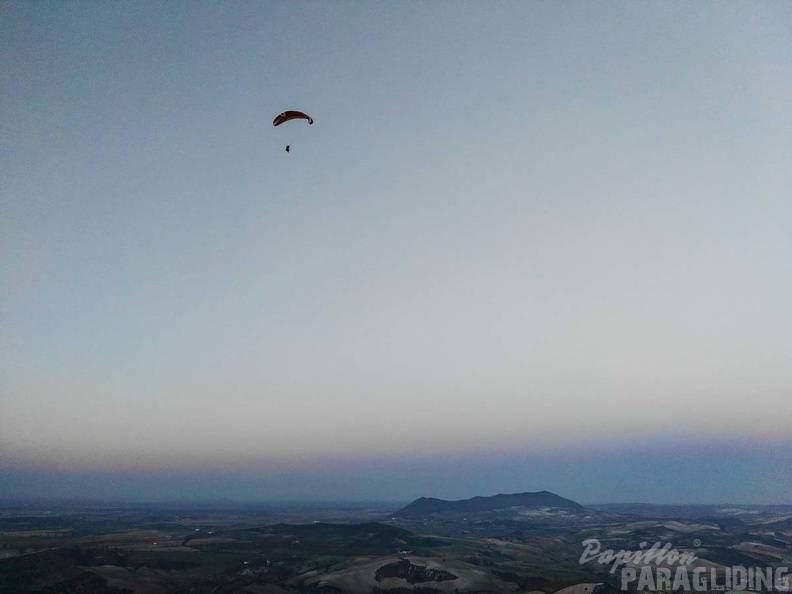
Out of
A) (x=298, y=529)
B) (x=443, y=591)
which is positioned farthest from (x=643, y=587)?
(x=298, y=529)

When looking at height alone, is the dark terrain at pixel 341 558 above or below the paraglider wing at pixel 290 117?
below

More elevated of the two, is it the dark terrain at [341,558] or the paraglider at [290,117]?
the paraglider at [290,117]

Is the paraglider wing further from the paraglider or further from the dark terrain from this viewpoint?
the dark terrain

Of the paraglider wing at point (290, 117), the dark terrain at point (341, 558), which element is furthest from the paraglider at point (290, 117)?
the dark terrain at point (341, 558)

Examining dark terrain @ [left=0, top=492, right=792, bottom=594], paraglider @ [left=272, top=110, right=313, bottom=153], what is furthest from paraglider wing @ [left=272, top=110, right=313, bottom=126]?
dark terrain @ [left=0, top=492, right=792, bottom=594]

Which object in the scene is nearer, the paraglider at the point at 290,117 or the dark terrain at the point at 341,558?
the paraglider at the point at 290,117

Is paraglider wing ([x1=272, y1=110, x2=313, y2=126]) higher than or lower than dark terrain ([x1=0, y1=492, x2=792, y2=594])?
higher

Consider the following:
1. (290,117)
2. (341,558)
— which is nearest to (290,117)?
(290,117)

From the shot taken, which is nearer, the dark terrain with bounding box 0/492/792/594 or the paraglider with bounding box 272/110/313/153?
the paraglider with bounding box 272/110/313/153

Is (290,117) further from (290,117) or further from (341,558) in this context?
(341,558)

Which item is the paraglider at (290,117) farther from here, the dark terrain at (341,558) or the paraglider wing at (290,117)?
the dark terrain at (341,558)

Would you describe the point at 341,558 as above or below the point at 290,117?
below

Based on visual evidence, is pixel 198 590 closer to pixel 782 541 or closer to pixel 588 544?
pixel 588 544
